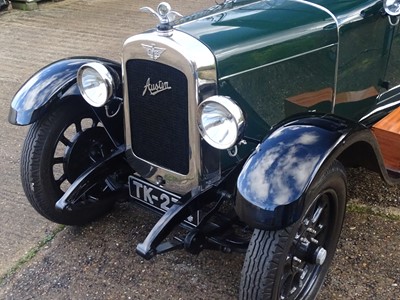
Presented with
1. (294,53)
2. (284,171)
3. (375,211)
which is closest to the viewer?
(284,171)

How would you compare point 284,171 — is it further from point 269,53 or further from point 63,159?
point 63,159

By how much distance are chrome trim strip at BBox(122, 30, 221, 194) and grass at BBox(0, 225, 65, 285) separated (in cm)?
86

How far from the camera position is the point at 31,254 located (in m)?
3.05

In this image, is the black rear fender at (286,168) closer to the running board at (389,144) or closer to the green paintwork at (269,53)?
the green paintwork at (269,53)

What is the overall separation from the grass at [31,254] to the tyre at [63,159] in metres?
0.19

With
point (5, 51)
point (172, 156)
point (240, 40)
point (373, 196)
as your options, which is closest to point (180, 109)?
point (172, 156)

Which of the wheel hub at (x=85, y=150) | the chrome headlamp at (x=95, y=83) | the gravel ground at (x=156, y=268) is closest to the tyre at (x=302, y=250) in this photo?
the gravel ground at (x=156, y=268)

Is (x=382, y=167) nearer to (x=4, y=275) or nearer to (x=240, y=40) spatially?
(x=240, y=40)

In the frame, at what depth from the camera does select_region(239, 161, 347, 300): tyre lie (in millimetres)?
2160

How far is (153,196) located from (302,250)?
0.80 m

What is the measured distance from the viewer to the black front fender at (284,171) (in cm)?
207

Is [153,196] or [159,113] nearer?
[159,113]

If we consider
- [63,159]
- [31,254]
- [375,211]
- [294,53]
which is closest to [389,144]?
[375,211]

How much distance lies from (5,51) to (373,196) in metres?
4.82
